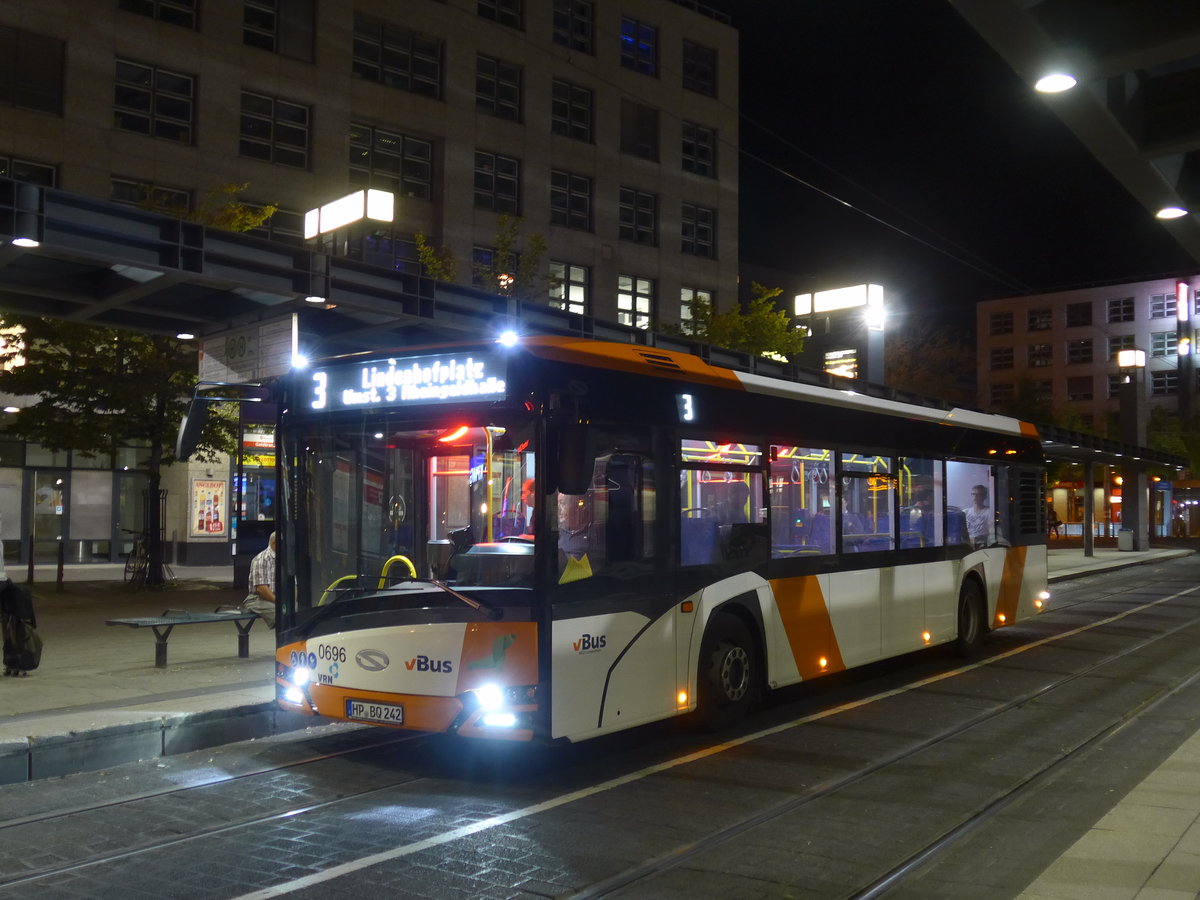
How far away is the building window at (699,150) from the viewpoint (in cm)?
4341

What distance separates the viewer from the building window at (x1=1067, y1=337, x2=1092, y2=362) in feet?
284

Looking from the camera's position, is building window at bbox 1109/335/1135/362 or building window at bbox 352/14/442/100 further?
building window at bbox 1109/335/1135/362

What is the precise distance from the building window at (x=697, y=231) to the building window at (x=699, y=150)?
1461 mm

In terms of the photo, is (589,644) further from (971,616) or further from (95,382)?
(95,382)

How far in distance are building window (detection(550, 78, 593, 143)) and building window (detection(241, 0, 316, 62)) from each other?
896cm

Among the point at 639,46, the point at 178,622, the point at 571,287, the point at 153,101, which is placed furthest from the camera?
the point at 639,46

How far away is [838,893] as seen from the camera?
221 inches

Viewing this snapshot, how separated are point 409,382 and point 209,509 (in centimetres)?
2674

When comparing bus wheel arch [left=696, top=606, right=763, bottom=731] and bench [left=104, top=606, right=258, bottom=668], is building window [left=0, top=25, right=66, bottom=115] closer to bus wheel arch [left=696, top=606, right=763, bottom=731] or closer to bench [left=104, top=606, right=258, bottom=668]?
bench [left=104, top=606, right=258, bottom=668]

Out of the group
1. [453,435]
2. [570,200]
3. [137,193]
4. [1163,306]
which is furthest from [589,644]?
[1163,306]

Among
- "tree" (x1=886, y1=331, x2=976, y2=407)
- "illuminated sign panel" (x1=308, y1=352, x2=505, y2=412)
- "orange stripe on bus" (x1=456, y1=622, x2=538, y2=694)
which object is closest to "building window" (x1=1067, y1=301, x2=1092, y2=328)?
"tree" (x1=886, y1=331, x2=976, y2=407)

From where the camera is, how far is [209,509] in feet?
109

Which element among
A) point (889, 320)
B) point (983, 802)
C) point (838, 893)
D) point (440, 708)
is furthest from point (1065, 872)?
point (889, 320)

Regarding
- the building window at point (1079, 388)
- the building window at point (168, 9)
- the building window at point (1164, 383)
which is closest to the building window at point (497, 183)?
the building window at point (168, 9)
